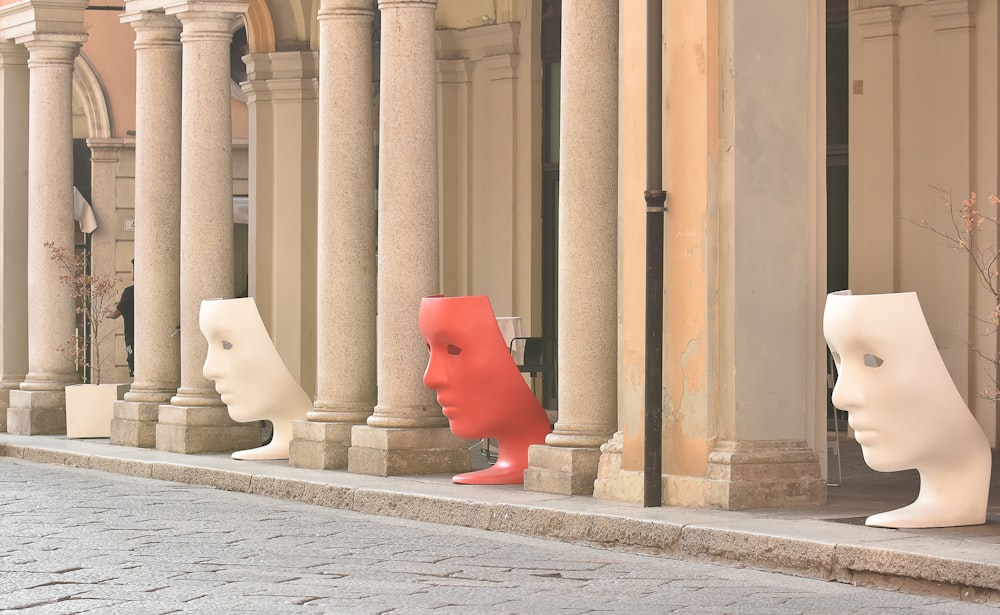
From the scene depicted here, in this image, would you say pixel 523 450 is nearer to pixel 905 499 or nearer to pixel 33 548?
pixel 905 499

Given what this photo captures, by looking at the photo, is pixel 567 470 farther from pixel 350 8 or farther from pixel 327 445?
pixel 350 8

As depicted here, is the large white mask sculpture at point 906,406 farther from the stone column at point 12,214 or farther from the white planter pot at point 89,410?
the stone column at point 12,214

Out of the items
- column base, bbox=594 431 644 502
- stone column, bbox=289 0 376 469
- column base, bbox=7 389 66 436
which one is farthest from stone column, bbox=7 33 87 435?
column base, bbox=594 431 644 502

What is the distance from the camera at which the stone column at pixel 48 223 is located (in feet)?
55.2

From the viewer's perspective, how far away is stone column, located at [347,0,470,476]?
1214 centimetres

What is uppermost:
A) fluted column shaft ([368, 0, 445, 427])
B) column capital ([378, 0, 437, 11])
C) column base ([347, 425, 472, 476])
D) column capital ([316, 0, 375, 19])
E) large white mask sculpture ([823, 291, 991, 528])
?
column capital ([316, 0, 375, 19])

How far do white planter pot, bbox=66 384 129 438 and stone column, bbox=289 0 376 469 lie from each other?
14.5ft

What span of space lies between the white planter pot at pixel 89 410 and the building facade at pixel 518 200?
649 mm

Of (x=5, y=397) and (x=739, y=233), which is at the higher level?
(x=739, y=233)

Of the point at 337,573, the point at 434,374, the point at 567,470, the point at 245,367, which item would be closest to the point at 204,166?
the point at 245,367

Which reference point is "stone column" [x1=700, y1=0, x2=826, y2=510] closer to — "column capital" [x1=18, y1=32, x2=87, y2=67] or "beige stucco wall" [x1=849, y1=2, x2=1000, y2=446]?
"beige stucco wall" [x1=849, y1=2, x2=1000, y2=446]

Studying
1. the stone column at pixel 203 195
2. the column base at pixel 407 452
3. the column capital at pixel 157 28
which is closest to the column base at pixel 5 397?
the stone column at pixel 203 195

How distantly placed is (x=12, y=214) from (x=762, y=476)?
1059 centimetres

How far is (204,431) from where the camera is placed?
47.6ft
